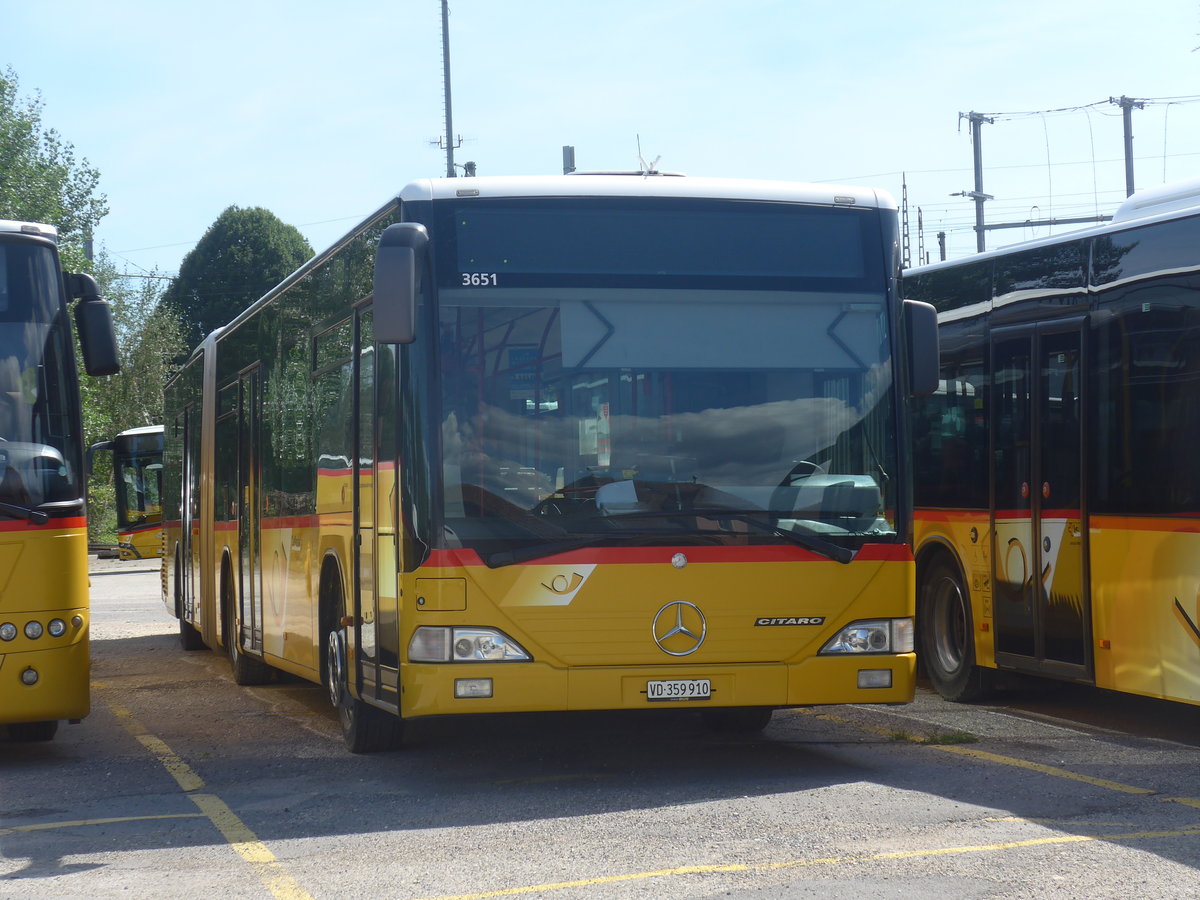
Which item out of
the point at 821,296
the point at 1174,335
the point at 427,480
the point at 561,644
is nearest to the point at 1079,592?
the point at 1174,335

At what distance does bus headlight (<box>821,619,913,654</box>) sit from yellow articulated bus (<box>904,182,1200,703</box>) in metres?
1.81

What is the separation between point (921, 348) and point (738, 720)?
9.15 ft

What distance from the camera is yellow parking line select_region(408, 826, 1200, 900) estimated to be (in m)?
6.19

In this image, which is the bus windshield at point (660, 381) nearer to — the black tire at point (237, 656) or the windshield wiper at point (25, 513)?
the windshield wiper at point (25, 513)

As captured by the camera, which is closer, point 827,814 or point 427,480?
point 827,814

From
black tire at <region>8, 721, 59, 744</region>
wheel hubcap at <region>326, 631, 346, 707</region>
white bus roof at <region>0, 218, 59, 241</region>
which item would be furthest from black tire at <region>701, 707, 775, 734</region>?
white bus roof at <region>0, 218, 59, 241</region>

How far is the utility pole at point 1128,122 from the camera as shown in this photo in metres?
38.3

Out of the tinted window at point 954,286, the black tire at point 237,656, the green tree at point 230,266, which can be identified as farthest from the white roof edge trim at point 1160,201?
the green tree at point 230,266

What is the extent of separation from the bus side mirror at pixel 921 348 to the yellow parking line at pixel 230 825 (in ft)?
13.5

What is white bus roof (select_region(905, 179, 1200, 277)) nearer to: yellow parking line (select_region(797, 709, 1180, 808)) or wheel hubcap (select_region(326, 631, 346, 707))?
yellow parking line (select_region(797, 709, 1180, 808))

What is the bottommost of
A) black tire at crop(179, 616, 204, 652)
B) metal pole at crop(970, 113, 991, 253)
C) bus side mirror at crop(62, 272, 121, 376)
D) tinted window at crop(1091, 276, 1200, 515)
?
black tire at crop(179, 616, 204, 652)

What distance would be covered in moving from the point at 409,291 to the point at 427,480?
36.7 inches

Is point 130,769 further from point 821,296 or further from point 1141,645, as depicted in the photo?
point 1141,645

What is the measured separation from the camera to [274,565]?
483 inches
